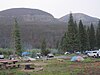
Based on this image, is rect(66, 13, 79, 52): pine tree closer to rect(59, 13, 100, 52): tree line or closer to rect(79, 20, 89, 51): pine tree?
rect(59, 13, 100, 52): tree line

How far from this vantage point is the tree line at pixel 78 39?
65.3 meters

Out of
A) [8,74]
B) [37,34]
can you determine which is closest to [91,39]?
[8,74]

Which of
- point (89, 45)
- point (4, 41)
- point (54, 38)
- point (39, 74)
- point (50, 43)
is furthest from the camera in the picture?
point (54, 38)

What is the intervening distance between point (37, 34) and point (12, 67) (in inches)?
5818

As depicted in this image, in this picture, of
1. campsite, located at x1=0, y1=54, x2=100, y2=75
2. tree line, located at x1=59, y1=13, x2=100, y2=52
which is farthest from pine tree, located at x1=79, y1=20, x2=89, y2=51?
campsite, located at x1=0, y1=54, x2=100, y2=75

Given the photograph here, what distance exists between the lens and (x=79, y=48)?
67812 millimetres

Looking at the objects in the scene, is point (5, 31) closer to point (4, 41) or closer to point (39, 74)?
point (4, 41)

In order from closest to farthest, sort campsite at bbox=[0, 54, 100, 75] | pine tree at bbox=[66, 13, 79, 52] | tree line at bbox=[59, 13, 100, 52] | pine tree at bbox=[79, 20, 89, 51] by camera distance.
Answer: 1. campsite at bbox=[0, 54, 100, 75]
2. pine tree at bbox=[66, 13, 79, 52]
3. tree line at bbox=[59, 13, 100, 52]
4. pine tree at bbox=[79, 20, 89, 51]

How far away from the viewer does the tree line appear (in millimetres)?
65312

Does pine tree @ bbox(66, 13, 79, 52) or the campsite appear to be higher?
pine tree @ bbox(66, 13, 79, 52)

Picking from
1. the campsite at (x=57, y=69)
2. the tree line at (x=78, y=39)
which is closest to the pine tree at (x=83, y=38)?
the tree line at (x=78, y=39)

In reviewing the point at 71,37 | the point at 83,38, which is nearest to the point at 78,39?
the point at 83,38

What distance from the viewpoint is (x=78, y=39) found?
67.4 m

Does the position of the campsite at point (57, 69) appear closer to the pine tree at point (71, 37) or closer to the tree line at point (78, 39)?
the pine tree at point (71, 37)
